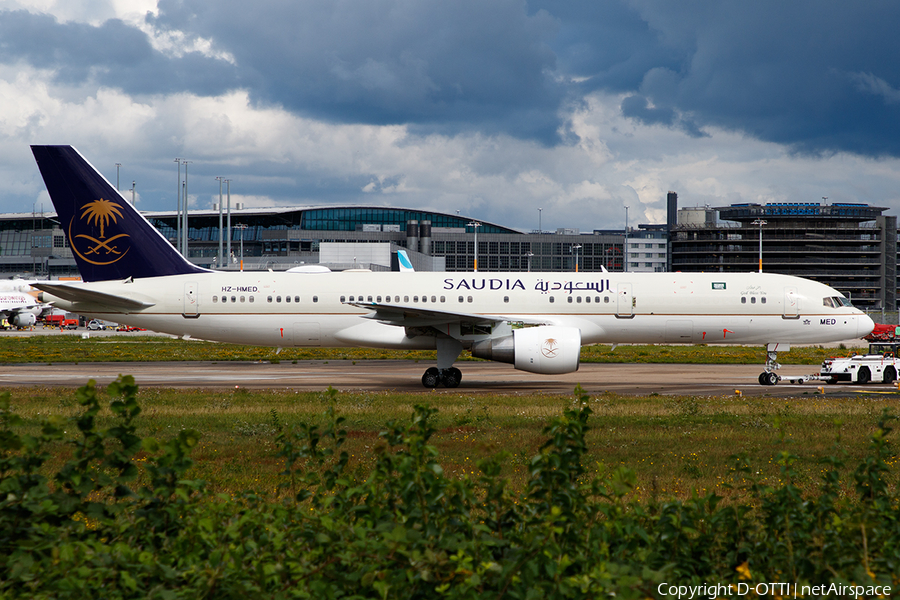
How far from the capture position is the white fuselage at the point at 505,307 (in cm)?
2702

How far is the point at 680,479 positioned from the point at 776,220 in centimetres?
16546

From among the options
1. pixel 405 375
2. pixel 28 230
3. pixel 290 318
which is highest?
pixel 28 230

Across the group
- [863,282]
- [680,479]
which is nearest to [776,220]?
[863,282]

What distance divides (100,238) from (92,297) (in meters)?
2.67

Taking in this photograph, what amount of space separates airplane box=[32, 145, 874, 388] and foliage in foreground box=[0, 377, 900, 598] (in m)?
20.6

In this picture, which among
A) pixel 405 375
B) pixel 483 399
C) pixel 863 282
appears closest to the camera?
pixel 483 399

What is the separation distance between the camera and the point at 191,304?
2700cm

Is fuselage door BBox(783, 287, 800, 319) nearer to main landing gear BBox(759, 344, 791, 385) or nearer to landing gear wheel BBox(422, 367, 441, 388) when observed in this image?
main landing gear BBox(759, 344, 791, 385)

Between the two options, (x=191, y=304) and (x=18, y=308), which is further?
(x=18, y=308)

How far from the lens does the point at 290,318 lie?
1069 inches

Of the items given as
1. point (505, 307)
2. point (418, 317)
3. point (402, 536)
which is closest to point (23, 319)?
point (418, 317)

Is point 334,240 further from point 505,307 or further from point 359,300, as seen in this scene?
point 505,307

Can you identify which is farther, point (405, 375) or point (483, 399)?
point (405, 375)

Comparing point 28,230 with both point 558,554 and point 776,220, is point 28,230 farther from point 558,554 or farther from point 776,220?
point 558,554
